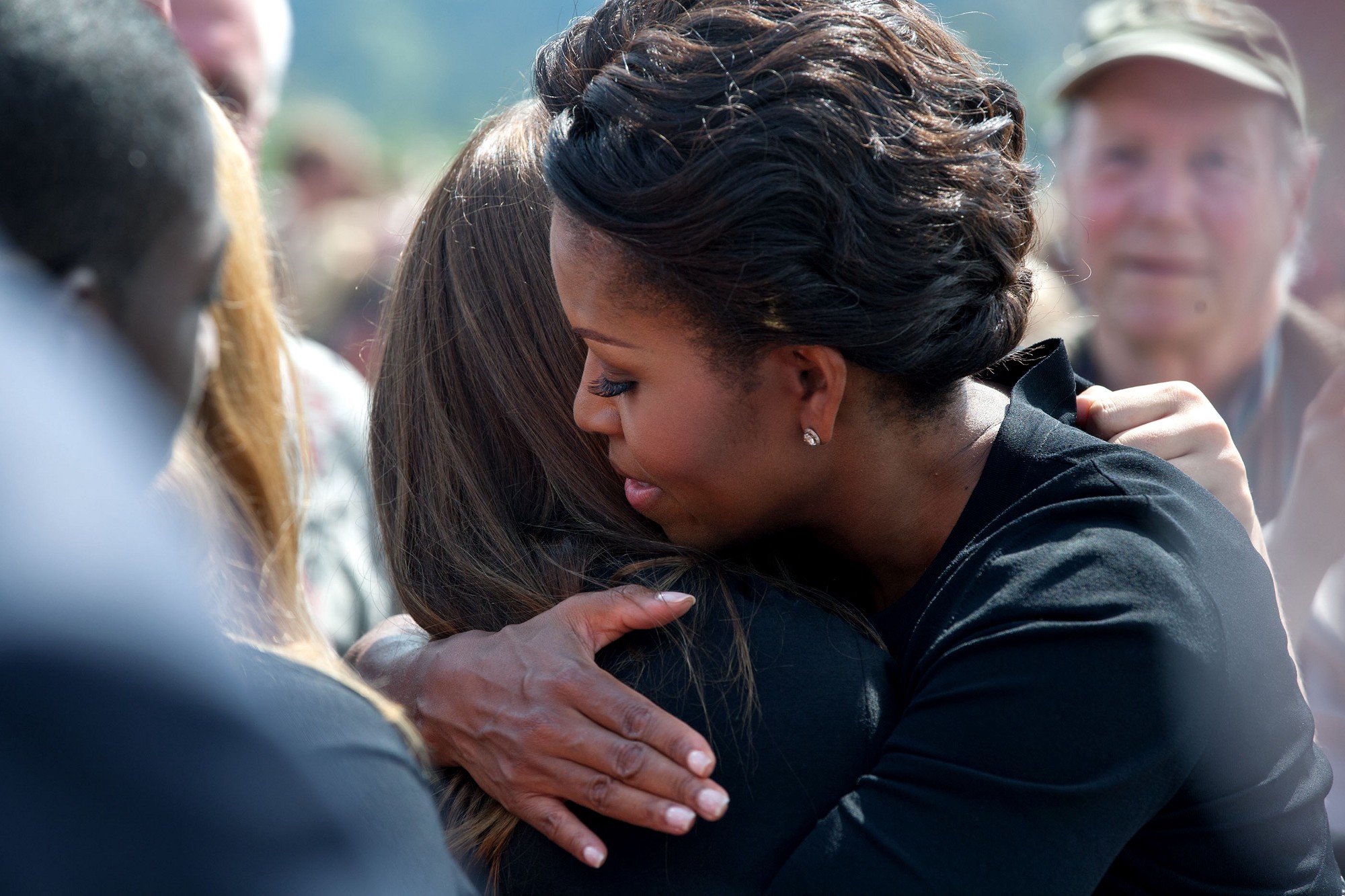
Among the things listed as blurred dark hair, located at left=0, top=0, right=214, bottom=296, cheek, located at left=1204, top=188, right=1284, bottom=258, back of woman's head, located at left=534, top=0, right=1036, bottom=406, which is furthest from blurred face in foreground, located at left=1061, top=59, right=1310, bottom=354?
blurred dark hair, located at left=0, top=0, right=214, bottom=296

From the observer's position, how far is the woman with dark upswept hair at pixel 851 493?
1.33 meters

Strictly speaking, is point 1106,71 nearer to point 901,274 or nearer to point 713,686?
point 901,274

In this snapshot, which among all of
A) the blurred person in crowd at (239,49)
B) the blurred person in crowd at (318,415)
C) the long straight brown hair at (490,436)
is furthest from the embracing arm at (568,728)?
the blurred person in crowd at (239,49)

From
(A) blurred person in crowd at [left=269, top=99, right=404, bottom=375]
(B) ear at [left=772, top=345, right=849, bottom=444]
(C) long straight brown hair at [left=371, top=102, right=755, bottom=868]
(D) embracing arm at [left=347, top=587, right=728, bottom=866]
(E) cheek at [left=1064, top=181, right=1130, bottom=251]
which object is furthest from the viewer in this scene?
(A) blurred person in crowd at [left=269, top=99, right=404, bottom=375]

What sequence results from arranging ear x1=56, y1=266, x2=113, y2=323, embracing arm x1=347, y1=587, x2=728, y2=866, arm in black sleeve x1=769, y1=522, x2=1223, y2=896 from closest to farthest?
ear x1=56, y1=266, x2=113, y2=323 < arm in black sleeve x1=769, y1=522, x2=1223, y2=896 < embracing arm x1=347, y1=587, x2=728, y2=866

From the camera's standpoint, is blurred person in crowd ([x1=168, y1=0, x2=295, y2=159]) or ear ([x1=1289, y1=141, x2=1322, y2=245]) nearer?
blurred person in crowd ([x1=168, y1=0, x2=295, y2=159])

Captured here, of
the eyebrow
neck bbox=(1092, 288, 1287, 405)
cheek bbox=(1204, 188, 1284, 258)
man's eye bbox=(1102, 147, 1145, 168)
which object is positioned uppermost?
the eyebrow

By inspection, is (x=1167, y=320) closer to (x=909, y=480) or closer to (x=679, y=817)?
(x=909, y=480)

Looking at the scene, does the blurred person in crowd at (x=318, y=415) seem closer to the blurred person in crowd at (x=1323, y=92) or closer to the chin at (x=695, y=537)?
the chin at (x=695, y=537)

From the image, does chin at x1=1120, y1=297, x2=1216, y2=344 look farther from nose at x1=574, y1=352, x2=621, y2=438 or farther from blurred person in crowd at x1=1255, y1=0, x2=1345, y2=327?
nose at x1=574, y1=352, x2=621, y2=438

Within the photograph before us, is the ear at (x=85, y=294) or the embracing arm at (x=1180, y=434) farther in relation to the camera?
the embracing arm at (x=1180, y=434)

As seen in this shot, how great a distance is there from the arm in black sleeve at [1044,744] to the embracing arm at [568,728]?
0.18m

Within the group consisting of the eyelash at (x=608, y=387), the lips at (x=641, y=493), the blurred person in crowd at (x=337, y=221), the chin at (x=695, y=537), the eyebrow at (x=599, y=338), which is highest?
the eyebrow at (x=599, y=338)

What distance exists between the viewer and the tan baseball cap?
3186 millimetres
